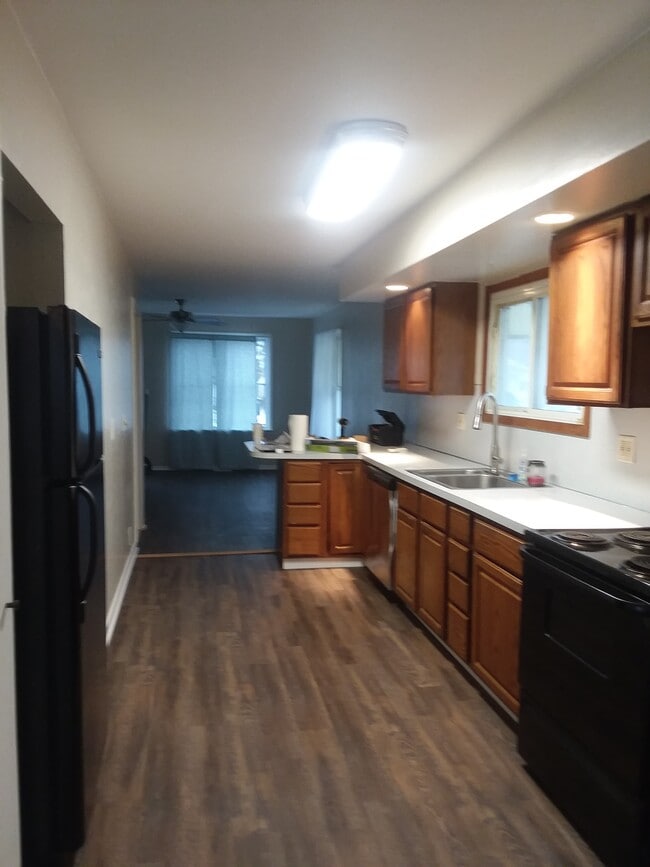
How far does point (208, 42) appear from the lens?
1.82 m

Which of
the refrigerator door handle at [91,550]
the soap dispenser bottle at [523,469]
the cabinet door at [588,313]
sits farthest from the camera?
the soap dispenser bottle at [523,469]

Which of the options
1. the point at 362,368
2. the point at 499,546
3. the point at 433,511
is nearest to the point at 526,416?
the point at 433,511

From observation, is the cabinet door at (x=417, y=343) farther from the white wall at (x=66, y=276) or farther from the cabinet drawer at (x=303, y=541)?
the white wall at (x=66, y=276)

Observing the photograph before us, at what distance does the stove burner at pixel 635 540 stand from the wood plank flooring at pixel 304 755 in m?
0.91

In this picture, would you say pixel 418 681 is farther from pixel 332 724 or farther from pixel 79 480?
pixel 79 480

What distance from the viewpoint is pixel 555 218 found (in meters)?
2.46

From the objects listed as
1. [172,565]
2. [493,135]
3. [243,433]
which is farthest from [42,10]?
[243,433]

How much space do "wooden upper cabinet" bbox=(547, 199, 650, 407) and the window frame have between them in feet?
1.56

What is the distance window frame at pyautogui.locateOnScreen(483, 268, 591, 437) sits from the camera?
10.1ft

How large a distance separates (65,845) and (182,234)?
11.0ft

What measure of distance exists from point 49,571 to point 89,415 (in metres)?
0.47

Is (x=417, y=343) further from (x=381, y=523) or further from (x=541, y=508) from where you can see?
(x=541, y=508)

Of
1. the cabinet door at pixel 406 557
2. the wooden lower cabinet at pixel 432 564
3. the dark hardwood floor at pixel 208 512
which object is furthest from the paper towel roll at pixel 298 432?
the wooden lower cabinet at pixel 432 564

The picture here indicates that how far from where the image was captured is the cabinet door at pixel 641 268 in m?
2.14
